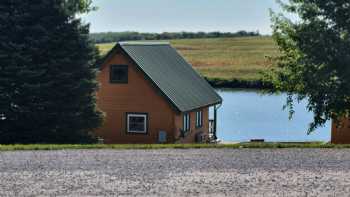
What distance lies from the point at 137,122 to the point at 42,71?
21.7 ft

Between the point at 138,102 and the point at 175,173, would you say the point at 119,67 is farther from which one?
the point at 175,173

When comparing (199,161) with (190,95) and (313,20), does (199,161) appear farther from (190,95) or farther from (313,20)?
(190,95)

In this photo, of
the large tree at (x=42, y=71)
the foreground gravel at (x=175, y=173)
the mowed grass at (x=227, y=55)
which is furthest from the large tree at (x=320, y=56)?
the mowed grass at (x=227, y=55)

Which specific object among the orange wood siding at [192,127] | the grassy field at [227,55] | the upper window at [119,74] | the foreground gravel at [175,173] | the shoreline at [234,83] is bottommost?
the foreground gravel at [175,173]

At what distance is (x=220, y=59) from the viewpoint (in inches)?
4058

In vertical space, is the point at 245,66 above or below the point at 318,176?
above

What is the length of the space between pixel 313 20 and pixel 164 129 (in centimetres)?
1074

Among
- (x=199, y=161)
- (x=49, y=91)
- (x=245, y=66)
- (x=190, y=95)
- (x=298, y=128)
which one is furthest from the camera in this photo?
(x=245, y=66)

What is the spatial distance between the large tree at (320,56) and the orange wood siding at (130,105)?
908cm

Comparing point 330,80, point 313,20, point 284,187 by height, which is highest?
point 313,20

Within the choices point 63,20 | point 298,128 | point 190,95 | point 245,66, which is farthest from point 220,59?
point 63,20

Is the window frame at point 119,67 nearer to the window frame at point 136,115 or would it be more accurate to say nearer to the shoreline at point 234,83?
the window frame at point 136,115

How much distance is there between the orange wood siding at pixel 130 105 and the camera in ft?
90.4

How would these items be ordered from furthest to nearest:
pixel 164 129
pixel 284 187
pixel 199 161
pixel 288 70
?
pixel 164 129 < pixel 288 70 < pixel 199 161 < pixel 284 187
